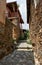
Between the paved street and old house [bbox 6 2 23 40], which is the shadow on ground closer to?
the paved street

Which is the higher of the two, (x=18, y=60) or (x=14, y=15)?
(x=14, y=15)

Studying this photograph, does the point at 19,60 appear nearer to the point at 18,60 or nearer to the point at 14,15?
the point at 18,60

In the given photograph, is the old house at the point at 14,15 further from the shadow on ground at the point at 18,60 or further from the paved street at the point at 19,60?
the shadow on ground at the point at 18,60

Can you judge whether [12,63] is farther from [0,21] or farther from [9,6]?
[9,6]

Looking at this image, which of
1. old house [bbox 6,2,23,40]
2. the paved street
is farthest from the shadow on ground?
old house [bbox 6,2,23,40]

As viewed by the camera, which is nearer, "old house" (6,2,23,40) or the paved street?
the paved street

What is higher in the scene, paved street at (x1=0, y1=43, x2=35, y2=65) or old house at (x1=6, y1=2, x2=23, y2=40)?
old house at (x1=6, y1=2, x2=23, y2=40)

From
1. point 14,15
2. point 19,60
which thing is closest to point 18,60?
point 19,60

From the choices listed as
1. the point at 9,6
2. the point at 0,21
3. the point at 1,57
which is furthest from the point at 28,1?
the point at 9,6

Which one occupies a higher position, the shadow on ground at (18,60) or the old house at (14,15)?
the old house at (14,15)

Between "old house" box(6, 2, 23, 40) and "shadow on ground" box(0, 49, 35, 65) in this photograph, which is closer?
"shadow on ground" box(0, 49, 35, 65)

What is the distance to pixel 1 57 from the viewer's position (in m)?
6.34

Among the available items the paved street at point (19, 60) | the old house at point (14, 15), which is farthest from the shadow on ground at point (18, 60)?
the old house at point (14, 15)

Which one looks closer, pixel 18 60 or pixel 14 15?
pixel 18 60
